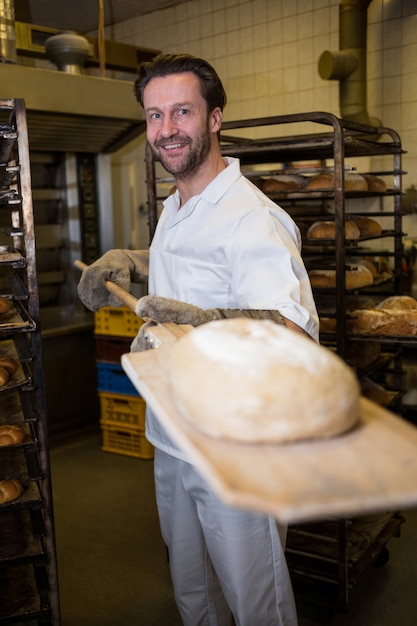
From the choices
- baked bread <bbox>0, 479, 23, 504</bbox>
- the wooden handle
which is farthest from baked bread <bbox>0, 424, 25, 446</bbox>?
the wooden handle

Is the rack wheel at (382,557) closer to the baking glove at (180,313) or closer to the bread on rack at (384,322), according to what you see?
the bread on rack at (384,322)

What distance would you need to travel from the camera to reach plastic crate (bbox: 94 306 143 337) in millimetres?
3893

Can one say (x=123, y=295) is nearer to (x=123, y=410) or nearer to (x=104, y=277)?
(x=104, y=277)

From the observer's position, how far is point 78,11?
16.3ft

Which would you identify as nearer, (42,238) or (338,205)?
(338,205)

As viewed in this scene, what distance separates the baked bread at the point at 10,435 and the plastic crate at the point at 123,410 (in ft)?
6.20

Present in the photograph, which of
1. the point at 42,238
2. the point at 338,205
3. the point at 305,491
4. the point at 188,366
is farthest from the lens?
the point at 42,238

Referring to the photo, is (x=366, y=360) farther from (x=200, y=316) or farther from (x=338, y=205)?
(x=200, y=316)

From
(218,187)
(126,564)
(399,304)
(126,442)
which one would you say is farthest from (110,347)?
(218,187)

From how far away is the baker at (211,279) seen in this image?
5.16 ft

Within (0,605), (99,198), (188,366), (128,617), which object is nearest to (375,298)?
(99,198)

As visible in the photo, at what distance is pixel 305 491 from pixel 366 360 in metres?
2.03

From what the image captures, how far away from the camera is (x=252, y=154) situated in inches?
103

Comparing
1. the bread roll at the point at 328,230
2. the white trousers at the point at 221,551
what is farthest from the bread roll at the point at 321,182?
the white trousers at the point at 221,551
